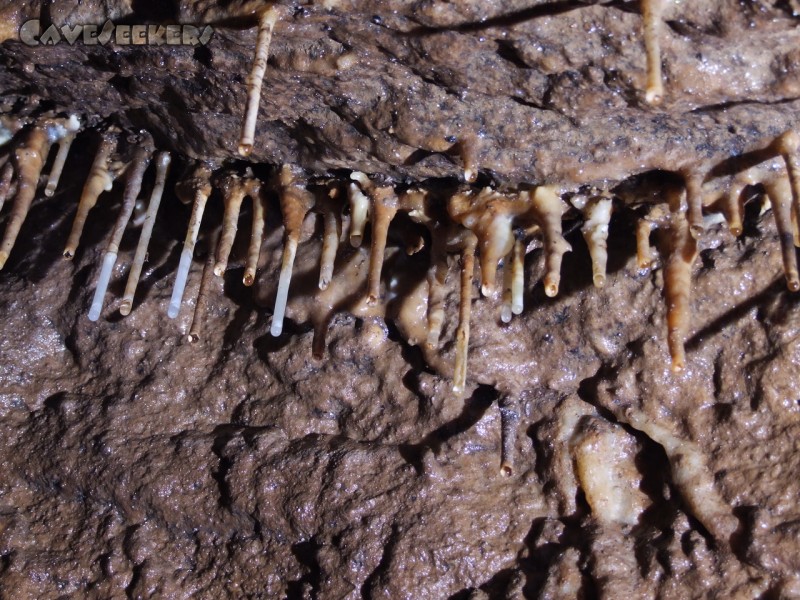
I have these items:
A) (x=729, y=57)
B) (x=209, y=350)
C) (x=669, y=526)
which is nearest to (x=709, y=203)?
(x=729, y=57)

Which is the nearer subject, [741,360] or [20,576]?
[741,360]

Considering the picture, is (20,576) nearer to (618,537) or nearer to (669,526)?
(618,537)

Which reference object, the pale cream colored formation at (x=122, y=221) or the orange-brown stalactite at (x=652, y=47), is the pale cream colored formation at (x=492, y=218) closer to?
the orange-brown stalactite at (x=652, y=47)

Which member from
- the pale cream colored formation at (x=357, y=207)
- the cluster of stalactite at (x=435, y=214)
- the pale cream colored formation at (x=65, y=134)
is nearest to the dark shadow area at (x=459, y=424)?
the cluster of stalactite at (x=435, y=214)

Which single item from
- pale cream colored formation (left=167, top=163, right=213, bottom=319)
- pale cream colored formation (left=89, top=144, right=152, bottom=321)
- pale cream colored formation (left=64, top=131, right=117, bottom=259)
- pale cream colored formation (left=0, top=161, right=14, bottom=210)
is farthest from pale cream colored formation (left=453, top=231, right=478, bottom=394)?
pale cream colored formation (left=0, top=161, right=14, bottom=210)

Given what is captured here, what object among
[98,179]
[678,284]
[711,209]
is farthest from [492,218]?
[98,179]

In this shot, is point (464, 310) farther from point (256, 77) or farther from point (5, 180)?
point (5, 180)

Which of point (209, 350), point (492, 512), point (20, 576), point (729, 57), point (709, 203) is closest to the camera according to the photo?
point (729, 57)
